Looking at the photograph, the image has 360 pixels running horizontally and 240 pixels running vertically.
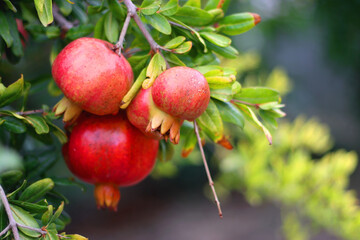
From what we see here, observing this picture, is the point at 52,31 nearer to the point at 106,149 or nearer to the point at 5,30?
the point at 5,30

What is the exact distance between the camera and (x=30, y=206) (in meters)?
0.52

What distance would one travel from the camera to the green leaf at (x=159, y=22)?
1.77 ft

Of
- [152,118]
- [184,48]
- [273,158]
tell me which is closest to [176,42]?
[184,48]

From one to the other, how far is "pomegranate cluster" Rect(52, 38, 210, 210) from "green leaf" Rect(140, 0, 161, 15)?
2.7 inches

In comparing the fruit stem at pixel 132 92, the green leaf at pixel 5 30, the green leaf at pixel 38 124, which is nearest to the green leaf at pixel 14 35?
the green leaf at pixel 5 30

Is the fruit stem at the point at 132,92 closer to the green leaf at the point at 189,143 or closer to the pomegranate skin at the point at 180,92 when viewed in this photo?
the pomegranate skin at the point at 180,92

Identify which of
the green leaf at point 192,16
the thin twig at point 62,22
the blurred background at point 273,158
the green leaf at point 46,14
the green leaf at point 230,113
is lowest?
the blurred background at point 273,158

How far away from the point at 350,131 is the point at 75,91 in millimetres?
4316

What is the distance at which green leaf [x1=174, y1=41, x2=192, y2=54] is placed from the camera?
1.73ft

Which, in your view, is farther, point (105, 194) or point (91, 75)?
point (105, 194)

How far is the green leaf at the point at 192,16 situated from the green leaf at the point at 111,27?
3.8 inches

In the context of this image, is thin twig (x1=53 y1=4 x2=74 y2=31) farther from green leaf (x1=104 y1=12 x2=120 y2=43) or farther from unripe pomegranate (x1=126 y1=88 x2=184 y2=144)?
unripe pomegranate (x1=126 y1=88 x2=184 y2=144)

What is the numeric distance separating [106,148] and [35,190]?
0.12m

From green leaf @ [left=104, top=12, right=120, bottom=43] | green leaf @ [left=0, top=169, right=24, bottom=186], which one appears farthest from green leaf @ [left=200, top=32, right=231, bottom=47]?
green leaf @ [left=0, top=169, right=24, bottom=186]
